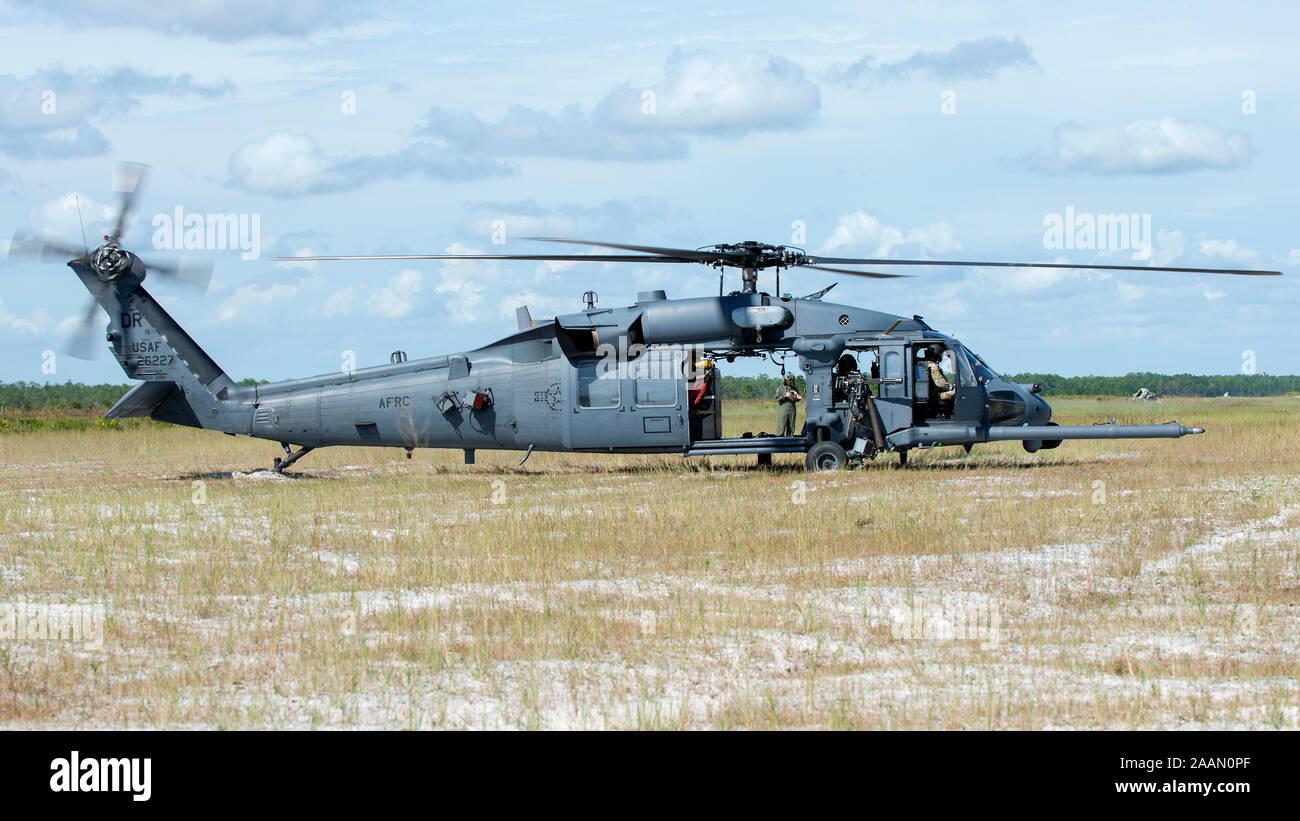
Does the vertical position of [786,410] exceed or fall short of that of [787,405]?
it falls short

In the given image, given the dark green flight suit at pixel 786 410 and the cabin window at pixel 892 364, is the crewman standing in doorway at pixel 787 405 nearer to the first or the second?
the dark green flight suit at pixel 786 410

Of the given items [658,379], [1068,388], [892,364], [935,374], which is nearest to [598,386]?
[658,379]

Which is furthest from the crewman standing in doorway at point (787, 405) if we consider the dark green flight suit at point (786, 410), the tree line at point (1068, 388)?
the tree line at point (1068, 388)

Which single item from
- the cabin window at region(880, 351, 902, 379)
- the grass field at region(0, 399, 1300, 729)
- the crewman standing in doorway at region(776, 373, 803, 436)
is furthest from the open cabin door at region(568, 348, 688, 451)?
the crewman standing in doorway at region(776, 373, 803, 436)

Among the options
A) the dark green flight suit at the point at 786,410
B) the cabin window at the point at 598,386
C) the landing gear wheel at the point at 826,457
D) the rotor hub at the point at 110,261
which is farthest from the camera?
the dark green flight suit at the point at 786,410

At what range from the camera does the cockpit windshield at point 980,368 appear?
64.1 ft

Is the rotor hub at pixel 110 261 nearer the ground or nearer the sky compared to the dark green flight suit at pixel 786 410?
nearer the sky

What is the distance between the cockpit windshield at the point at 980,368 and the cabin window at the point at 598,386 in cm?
597

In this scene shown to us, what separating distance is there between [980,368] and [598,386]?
6475mm

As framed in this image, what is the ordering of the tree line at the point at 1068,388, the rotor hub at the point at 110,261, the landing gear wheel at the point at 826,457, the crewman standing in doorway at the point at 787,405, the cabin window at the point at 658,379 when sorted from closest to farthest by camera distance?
the landing gear wheel at the point at 826,457 < the cabin window at the point at 658,379 < the rotor hub at the point at 110,261 < the crewman standing in doorway at the point at 787,405 < the tree line at the point at 1068,388

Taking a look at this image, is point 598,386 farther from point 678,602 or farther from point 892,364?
point 678,602

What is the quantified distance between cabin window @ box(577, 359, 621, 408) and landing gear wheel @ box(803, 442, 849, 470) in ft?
11.2

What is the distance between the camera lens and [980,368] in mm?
19625

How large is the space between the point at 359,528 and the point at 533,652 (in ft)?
21.6
